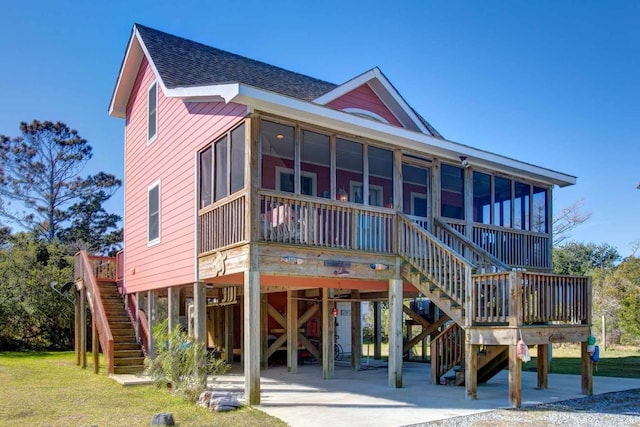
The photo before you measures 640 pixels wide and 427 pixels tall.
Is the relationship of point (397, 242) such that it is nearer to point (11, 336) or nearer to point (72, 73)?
point (11, 336)

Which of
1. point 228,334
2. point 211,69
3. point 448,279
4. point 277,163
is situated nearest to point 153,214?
point 277,163

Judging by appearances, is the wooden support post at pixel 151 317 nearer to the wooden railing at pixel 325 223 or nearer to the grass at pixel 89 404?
the grass at pixel 89 404

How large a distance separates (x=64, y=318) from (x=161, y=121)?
465 inches

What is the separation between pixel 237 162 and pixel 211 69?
4720 mm

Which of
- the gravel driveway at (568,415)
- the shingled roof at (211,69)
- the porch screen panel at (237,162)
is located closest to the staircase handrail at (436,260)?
the gravel driveway at (568,415)

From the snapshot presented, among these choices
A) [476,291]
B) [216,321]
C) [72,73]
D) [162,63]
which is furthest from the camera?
[72,73]

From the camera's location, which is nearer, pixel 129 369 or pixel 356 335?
pixel 129 369

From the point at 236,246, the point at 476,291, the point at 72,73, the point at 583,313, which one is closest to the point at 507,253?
the point at 583,313

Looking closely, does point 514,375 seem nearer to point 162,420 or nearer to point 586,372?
point 586,372

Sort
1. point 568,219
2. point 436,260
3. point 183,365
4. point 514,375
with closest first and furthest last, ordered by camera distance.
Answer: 1. point 514,375
2. point 436,260
3. point 183,365
4. point 568,219

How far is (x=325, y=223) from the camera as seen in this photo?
1072 centimetres

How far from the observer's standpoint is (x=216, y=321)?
59.7 ft

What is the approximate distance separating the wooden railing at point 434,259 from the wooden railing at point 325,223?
273 mm

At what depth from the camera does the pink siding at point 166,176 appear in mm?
12031
